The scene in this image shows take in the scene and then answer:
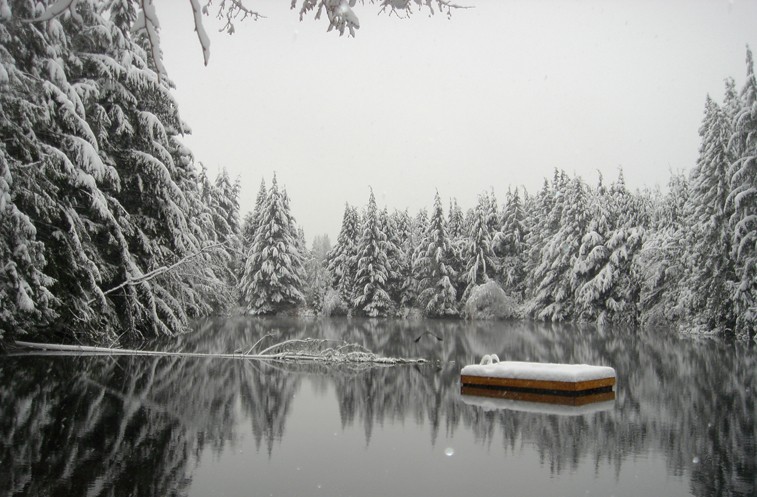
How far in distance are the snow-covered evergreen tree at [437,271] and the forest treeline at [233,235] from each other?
154 millimetres

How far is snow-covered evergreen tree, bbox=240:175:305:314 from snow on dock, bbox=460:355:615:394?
4360 cm

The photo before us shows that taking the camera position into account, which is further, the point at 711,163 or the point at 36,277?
the point at 711,163

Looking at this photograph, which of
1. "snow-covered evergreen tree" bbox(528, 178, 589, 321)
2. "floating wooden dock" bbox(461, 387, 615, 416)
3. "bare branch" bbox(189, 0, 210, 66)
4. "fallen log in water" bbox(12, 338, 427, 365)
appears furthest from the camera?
"snow-covered evergreen tree" bbox(528, 178, 589, 321)

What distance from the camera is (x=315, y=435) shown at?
372 inches

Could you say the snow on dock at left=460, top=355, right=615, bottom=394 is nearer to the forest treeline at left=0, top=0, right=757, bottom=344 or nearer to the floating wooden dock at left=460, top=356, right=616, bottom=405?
the floating wooden dock at left=460, top=356, right=616, bottom=405

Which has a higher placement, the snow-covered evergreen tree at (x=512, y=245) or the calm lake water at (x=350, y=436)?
the snow-covered evergreen tree at (x=512, y=245)

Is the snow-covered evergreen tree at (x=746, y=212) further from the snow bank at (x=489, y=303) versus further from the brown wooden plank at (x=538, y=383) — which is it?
the snow bank at (x=489, y=303)

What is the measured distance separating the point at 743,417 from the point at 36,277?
13.9 meters

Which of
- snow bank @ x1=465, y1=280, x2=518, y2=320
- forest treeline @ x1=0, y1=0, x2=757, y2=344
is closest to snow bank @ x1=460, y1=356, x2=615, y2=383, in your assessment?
forest treeline @ x1=0, y1=0, x2=757, y2=344

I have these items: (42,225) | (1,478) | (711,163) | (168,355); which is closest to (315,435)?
(1,478)

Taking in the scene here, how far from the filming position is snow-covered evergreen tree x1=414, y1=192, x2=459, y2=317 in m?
55.2

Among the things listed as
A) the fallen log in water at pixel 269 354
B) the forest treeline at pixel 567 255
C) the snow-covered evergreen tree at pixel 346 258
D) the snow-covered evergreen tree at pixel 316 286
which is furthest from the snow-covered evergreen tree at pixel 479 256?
the fallen log in water at pixel 269 354

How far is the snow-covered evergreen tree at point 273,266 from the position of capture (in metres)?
56.1

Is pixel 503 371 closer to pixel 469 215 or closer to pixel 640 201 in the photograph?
pixel 640 201
